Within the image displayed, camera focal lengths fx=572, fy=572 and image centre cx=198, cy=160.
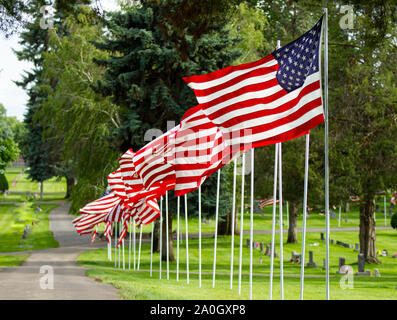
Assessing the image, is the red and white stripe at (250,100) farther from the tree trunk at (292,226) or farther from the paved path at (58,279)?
the tree trunk at (292,226)

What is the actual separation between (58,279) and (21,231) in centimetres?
3019

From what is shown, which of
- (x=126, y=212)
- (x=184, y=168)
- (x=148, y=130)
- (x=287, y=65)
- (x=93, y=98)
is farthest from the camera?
(x=93, y=98)

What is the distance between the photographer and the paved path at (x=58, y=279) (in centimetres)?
1373

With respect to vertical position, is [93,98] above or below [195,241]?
above

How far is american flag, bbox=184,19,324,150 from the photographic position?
991 cm

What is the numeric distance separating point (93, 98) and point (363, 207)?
16.1 m

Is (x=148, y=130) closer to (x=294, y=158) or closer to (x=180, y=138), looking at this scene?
(x=294, y=158)

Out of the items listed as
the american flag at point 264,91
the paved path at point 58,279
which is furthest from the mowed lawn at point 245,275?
the american flag at point 264,91

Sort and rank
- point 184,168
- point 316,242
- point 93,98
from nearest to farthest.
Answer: point 184,168 → point 93,98 → point 316,242

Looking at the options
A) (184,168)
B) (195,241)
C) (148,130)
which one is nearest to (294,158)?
(148,130)

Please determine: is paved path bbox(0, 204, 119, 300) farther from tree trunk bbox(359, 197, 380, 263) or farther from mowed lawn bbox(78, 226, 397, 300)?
tree trunk bbox(359, 197, 380, 263)

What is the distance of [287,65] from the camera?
1004cm

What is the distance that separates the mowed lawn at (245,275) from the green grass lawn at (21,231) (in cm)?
475

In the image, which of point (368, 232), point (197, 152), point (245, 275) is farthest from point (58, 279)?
point (368, 232)
